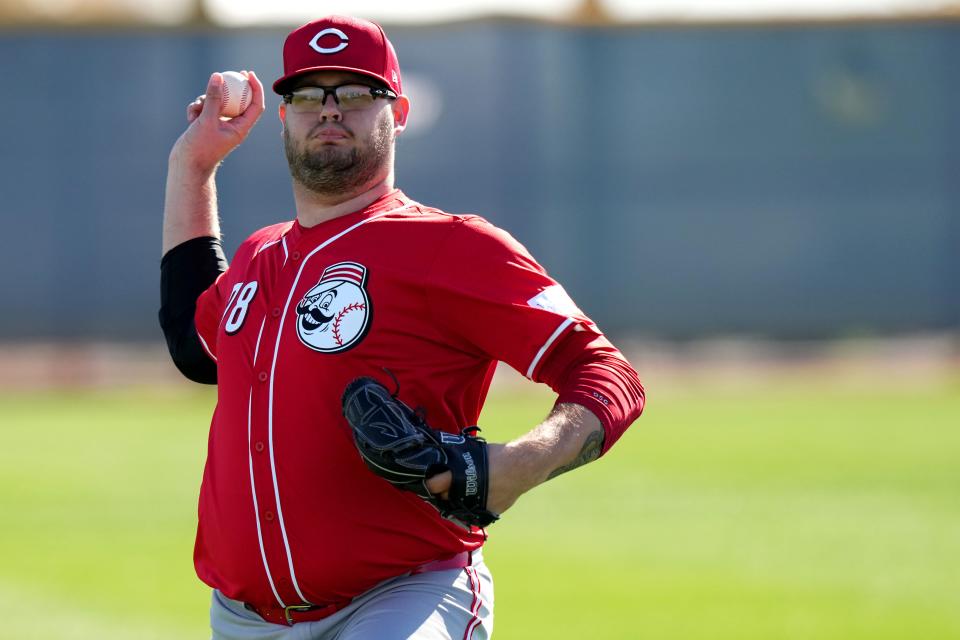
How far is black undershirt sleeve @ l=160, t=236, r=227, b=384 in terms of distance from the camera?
13.7 ft

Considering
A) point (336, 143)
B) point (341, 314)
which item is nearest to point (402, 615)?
point (341, 314)

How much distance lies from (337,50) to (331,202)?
40cm

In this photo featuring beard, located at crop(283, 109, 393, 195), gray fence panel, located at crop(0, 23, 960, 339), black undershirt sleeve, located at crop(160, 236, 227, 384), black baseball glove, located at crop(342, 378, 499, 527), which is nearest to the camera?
black baseball glove, located at crop(342, 378, 499, 527)

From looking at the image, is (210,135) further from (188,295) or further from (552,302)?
(552,302)

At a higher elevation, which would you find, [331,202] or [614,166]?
[331,202]

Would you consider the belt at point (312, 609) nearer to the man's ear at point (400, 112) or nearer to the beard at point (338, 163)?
the beard at point (338, 163)

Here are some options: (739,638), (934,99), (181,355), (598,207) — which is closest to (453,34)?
(598,207)

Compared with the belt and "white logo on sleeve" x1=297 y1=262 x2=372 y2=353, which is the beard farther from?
the belt

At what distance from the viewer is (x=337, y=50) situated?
3.76 metres

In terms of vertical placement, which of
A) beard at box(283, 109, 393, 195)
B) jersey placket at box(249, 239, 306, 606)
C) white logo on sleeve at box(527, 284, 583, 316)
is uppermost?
beard at box(283, 109, 393, 195)

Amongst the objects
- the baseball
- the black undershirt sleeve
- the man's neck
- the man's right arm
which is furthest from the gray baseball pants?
the baseball

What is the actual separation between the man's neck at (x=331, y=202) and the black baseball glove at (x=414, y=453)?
71 centimetres

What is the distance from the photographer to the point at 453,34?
2719cm

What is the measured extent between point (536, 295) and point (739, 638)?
4.13 m
